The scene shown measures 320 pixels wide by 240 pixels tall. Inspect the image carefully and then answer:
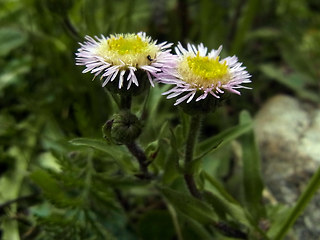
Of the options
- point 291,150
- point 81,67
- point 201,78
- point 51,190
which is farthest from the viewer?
point 81,67

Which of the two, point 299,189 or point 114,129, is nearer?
point 114,129

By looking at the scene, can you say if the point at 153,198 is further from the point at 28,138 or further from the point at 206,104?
the point at 206,104

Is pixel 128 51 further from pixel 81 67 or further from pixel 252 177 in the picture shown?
pixel 81 67

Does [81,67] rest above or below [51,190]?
above

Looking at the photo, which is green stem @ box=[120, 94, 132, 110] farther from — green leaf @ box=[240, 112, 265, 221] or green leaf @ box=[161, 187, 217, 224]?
green leaf @ box=[240, 112, 265, 221]

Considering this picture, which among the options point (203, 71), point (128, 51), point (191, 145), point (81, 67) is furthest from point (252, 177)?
point (81, 67)

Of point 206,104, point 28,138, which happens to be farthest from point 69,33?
point 206,104
